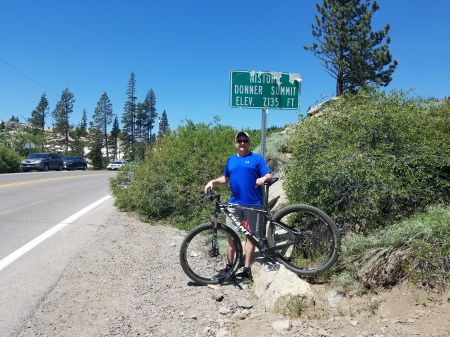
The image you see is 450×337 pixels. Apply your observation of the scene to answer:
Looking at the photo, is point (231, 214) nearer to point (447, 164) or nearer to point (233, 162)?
point (233, 162)

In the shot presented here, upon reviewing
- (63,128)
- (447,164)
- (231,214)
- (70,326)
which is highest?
(63,128)

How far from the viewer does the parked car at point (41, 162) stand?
34.9 m

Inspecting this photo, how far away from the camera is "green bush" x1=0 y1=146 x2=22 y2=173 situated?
35031mm

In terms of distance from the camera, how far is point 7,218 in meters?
8.88

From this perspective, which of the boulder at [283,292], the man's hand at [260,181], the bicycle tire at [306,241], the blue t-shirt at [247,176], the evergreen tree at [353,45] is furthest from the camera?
the evergreen tree at [353,45]

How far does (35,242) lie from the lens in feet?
21.9

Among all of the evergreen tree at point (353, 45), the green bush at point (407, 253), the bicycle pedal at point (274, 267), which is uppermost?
the evergreen tree at point (353, 45)

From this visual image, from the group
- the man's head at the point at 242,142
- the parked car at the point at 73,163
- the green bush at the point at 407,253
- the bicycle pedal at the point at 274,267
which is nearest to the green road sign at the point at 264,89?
the man's head at the point at 242,142

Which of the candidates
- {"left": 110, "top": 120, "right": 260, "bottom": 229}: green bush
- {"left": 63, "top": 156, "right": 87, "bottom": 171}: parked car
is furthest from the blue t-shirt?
{"left": 63, "top": 156, "right": 87, "bottom": 171}: parked car

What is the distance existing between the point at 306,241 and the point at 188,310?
5.52ft

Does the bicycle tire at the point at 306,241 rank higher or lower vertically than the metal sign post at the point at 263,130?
lower

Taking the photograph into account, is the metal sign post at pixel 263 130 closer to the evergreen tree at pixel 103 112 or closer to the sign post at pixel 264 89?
Answer: the sign post at pixel 264 89

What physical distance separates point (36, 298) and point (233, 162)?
2.68 meters

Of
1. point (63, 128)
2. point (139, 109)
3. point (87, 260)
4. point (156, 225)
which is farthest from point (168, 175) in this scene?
point (63, 128)
